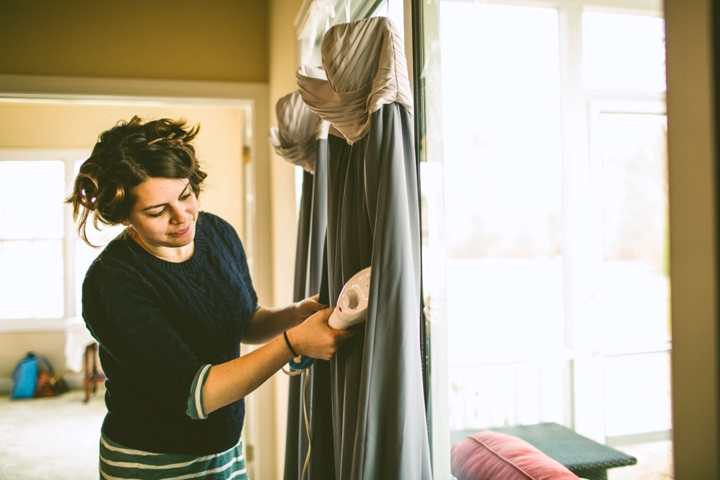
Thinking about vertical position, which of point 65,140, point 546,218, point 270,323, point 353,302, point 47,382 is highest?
point 65,140

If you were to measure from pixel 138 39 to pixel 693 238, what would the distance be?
267cm

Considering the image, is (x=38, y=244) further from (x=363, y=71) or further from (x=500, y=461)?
(x=500, y=461)

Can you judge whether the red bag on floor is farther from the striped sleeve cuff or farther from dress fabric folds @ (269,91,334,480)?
the striped sleeve cuff

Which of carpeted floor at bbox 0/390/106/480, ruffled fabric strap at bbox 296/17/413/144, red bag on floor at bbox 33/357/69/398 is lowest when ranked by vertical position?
carpeted floor at bbox 0/390/106/480

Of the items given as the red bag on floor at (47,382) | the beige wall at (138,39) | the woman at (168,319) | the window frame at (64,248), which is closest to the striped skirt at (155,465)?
the woman at (168,319)

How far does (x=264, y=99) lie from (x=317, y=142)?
146 cm

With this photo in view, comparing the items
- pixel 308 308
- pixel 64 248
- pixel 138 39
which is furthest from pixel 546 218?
pixel 64 248

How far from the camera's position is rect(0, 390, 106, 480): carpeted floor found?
320 cm

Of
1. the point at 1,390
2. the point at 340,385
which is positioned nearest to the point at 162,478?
the point at 340,385

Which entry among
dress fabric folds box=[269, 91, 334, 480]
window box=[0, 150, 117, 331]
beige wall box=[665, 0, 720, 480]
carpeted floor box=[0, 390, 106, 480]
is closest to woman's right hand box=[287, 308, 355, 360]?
dress fabric folds box=[269, 91, 334, 480]

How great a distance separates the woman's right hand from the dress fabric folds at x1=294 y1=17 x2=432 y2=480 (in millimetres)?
50

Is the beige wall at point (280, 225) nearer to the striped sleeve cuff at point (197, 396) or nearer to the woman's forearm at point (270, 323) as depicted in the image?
the woman's forearm at point (270, 323)

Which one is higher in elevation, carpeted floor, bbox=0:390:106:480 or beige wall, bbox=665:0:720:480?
beige wall, bbox=665:0:720:480

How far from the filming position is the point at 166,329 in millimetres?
1012
